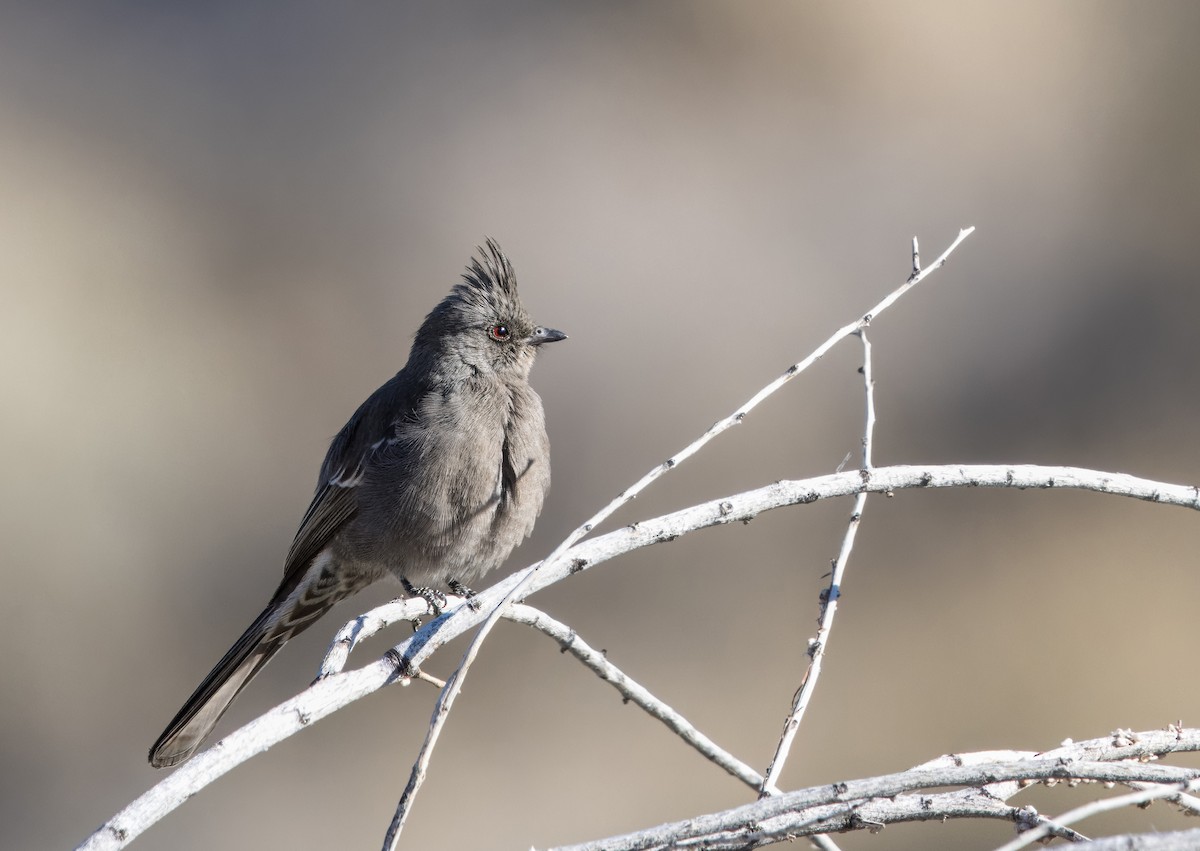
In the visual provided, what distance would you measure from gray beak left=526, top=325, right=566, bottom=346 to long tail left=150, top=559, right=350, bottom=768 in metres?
1.59

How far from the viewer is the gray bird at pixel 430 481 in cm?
575

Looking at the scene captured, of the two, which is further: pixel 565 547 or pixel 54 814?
pixel 54 814

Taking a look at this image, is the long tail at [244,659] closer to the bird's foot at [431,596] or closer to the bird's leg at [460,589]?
the bird's foot at [431,596]

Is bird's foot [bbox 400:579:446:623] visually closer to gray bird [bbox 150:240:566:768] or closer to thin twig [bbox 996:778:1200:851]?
gray bird [bbox 150:240:566:768]

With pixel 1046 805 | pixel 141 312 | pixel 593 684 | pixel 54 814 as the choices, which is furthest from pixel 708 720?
pixel 141 312

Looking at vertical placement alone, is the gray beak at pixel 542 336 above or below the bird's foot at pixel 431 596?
above

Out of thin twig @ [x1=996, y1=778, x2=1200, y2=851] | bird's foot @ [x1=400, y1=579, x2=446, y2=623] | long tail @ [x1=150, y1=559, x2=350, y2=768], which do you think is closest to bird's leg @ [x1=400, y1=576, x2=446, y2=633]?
bird's foot @ [x1=400, y1=579, x2=446, y2=623]

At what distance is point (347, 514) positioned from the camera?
6.16 meters

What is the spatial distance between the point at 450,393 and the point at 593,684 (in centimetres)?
472

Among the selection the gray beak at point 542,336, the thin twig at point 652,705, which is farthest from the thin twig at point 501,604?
the gray beak at point 542,336

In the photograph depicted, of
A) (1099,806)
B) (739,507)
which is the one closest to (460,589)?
(739,507)

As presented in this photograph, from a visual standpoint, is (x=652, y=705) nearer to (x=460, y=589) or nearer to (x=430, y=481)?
(x=430, y=481)

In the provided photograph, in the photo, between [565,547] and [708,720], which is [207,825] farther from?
[565,547]

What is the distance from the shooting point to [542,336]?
21.1ft
